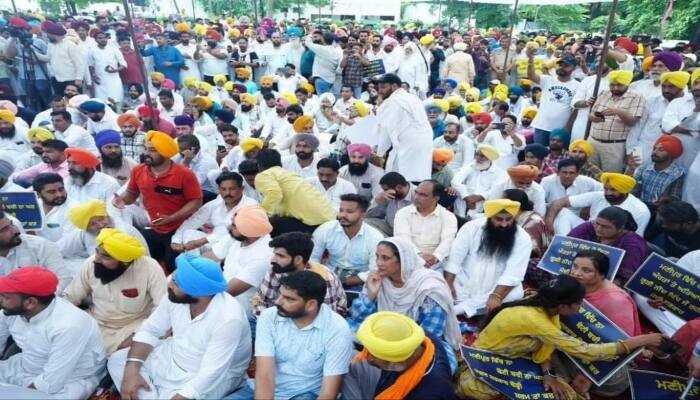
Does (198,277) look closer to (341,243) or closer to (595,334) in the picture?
(341,243)

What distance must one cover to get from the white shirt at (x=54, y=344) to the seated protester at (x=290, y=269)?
1023mm

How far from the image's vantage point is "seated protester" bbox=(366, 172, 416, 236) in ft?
15.0

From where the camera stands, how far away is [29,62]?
839 centimetres

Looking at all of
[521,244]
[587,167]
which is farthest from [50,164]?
[587,167]

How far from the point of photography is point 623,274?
3.79 metres

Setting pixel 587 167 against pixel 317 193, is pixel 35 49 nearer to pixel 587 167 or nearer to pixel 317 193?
pixel 317 193

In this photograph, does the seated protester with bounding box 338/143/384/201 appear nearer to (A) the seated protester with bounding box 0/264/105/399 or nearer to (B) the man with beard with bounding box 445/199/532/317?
(B) the man with beard with bounding box 445/199/532/317

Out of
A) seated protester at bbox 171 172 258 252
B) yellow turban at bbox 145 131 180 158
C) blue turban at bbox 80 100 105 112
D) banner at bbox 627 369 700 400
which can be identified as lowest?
banner at bbox 627 369 700 400

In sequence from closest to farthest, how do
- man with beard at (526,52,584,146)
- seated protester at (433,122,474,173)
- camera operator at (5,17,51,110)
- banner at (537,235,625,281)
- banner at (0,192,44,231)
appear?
1. banner at (537,235,625,281)
2. banner at (0,192,44,231)
3. seated protester at (433,122,474,173)
4. man with beard at (526,52,584,146)
5. camera operator at (5,17,51,110)

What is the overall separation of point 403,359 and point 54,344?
6.35 feet

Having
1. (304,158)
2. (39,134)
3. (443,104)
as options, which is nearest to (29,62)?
Result: (39,134)

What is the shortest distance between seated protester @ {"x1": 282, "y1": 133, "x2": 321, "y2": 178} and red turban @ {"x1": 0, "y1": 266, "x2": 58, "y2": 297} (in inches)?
117

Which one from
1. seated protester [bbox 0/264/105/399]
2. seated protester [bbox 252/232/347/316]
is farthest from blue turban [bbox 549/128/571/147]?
seated protester [bbox 0/264/105/399]

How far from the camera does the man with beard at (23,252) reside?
129 inches
